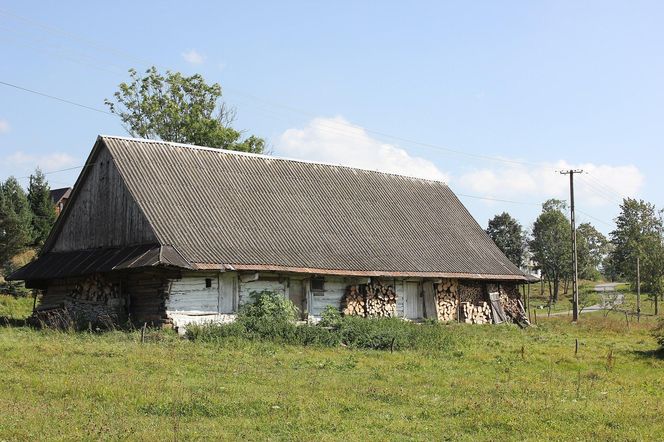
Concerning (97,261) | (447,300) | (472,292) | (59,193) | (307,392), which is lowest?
(307,392)

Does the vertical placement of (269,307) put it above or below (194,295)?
below

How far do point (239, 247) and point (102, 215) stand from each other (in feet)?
17.1

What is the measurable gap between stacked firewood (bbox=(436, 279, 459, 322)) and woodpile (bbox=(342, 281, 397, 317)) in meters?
2.40

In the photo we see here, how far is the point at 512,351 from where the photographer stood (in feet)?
74.0

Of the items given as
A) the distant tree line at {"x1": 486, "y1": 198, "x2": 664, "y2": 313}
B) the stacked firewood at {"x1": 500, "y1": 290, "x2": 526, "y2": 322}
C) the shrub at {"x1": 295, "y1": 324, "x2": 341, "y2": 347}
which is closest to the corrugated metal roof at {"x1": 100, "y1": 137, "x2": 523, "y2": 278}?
the stacked firewood at {"x1": 500, "y1": 290, "x2": 526, "y2": 322}

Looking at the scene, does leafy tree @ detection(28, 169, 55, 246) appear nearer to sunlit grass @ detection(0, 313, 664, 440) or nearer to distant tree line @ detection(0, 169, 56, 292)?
distant tree line @ detection(0, 169, 56, 292)

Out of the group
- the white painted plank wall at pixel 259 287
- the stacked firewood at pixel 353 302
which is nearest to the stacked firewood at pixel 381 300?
the stacked firewood at pixel 353 302

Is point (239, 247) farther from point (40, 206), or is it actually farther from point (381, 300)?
point (40, 206)

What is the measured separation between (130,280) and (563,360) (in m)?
12.8

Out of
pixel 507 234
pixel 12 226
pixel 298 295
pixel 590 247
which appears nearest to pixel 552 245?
pixel 507 234

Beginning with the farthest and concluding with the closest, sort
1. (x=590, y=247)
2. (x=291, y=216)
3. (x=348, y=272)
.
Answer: (x=590, y=247), (x=291, y=216), (x=348, y=272)

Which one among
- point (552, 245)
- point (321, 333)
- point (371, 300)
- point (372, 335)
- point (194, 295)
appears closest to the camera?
point (372, 335)

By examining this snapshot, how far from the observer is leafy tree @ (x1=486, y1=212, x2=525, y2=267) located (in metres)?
77.2

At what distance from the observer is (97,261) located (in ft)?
85.0
